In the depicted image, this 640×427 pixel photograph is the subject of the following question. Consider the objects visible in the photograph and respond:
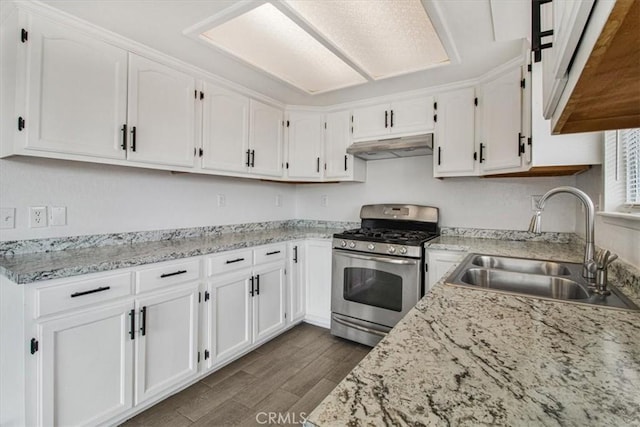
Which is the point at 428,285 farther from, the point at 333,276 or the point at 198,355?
the point at 198,355

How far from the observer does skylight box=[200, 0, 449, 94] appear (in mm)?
1546

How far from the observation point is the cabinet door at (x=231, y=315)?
2080mm

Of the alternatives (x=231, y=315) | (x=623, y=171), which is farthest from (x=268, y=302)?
(x=623, y=171)

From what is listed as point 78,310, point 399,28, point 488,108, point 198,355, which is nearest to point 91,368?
point 78,310

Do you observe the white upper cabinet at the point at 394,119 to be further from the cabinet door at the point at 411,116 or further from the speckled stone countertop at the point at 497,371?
the speckled stone countertop at the point at 497,371

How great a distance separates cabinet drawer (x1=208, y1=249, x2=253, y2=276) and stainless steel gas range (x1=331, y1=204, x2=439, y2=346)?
2.64 feet

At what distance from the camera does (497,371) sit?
56 cm

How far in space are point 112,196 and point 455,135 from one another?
2678mm

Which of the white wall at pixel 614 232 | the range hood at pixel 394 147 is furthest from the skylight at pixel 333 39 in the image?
the white wall at pixel 614 232

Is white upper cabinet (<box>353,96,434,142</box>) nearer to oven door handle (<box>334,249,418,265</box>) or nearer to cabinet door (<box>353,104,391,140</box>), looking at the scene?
cabinet door (<box>353,104,391,140</box>)

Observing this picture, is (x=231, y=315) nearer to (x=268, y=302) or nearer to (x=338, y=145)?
(x=268, y=302)

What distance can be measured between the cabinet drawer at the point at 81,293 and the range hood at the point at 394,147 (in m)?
→ 2.10

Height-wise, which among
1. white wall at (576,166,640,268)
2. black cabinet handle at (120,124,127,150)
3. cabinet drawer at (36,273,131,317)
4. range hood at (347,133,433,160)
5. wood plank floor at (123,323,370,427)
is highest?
range hood at (347,133,433,160)

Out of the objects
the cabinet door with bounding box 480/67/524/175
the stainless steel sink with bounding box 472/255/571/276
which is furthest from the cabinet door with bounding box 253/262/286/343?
the cabinet door with bounding box 480/67/524/175
